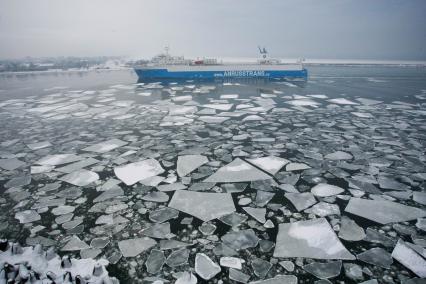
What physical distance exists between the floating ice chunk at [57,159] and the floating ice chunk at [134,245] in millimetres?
2402

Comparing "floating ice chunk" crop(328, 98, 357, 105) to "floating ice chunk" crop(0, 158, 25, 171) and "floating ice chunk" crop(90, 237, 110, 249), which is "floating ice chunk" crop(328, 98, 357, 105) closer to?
"floating ice chunk" crop(90, 237, 110, 249)

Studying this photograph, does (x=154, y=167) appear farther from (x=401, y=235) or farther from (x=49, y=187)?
(x=401, y=235)

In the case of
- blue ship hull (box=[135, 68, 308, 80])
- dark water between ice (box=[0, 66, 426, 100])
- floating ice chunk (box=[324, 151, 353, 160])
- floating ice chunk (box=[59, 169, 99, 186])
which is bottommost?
floating ice chunk (box=[59, 169, 99, 186])

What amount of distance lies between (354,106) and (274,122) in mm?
3633

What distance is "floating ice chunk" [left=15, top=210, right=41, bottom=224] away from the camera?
277 cm

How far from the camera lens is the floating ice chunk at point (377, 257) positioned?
7.07 ft

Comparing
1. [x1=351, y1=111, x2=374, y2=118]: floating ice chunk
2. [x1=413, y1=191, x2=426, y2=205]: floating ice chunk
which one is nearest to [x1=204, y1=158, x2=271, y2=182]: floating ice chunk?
[x1=413, y1=191, x2=426, y2=205]: floating ice chunk

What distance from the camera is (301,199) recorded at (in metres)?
3.11

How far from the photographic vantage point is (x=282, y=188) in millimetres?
3363

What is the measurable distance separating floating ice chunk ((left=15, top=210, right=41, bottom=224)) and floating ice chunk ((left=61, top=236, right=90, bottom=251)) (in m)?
0.63

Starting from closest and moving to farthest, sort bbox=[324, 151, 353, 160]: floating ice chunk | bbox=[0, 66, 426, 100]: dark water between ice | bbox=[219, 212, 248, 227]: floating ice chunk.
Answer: bbox=[219, 212, 248, 227]: floating ice chunk → bbox=[324, 151, 353, 160]: floating ice chunk → bbox=[0, 66, 426, 100]: dark water between ice

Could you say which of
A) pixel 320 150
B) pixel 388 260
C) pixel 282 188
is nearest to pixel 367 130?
pixel 320 150

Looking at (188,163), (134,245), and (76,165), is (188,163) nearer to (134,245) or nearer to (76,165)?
(76,165)

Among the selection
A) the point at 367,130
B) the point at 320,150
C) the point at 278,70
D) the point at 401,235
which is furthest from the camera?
the point at 278,70
